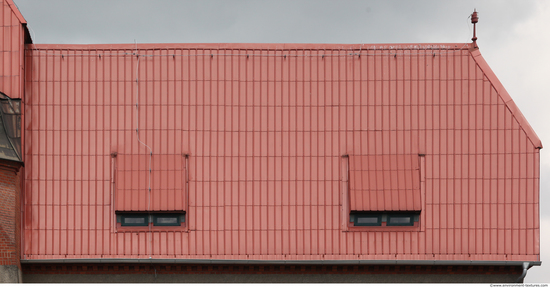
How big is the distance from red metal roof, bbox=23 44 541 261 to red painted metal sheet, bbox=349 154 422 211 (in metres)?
0.39

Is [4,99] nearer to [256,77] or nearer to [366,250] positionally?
[256,77]

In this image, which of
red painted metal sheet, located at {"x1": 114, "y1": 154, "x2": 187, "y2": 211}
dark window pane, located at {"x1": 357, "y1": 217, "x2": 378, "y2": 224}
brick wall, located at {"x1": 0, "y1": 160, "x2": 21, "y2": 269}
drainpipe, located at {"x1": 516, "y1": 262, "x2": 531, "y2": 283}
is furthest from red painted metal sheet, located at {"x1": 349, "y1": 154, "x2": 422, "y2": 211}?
brick wall, located at {"x1": 0, "y1": 160, "x2": 21, "y2": 269}

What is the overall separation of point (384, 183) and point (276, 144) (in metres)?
4.14

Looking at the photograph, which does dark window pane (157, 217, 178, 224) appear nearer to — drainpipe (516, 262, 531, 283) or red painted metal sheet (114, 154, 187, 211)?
red painted metal sheet (114, 154, 187, 211)

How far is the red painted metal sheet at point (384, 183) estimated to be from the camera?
1792 cm

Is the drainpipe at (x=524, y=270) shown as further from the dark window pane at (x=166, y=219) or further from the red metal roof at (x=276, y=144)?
the dark window pane at (x=166, y=219)

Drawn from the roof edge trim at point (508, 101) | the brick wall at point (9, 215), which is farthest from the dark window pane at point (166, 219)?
the roof edge trim at point (508, 101)

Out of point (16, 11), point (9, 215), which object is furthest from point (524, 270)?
point (16, 11)

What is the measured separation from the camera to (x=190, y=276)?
18.3 m

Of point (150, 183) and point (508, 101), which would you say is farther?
point (508, 101)

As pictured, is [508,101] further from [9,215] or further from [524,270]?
[9,215]

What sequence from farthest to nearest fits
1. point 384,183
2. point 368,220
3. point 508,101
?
point 508,101, point 368,220, point 384,183

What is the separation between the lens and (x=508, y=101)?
18594 mm

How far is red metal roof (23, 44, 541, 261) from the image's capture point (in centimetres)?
1816
